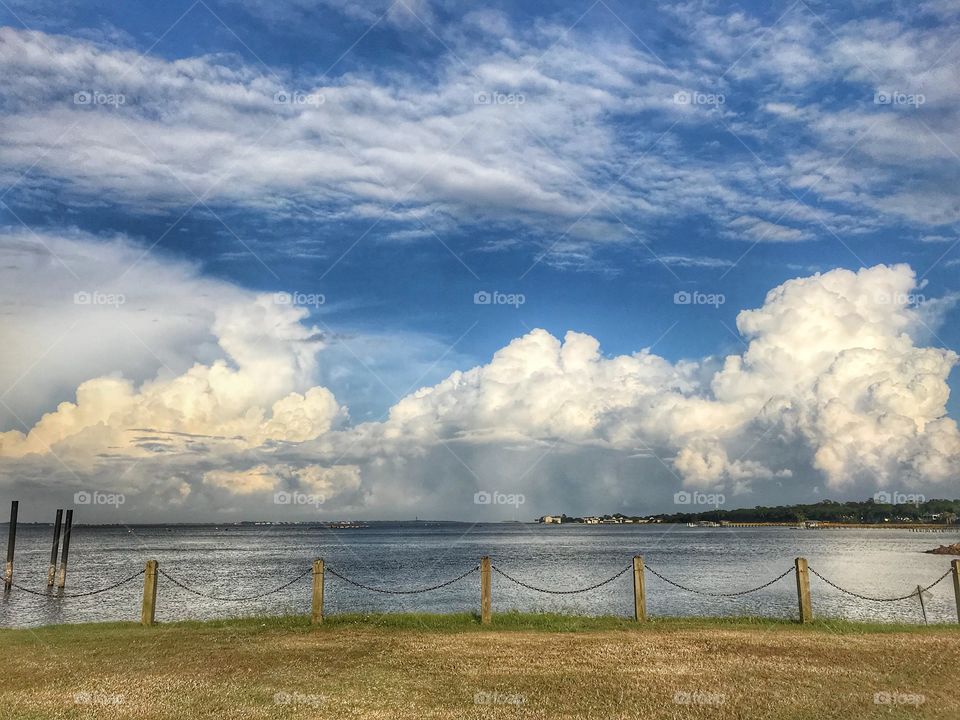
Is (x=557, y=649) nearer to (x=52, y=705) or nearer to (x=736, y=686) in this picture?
(x=736, y=686)

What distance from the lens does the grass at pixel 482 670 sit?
11.5 metres

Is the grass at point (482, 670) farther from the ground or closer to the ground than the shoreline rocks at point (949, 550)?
farther from the ground

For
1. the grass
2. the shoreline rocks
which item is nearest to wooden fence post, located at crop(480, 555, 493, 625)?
the grass

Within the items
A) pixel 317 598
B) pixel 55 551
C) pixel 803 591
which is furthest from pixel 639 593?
pixel 55 551

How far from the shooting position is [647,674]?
13570 mm

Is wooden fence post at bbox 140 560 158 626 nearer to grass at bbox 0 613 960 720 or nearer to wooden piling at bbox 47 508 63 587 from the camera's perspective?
grass at bbox 0 613 960 720

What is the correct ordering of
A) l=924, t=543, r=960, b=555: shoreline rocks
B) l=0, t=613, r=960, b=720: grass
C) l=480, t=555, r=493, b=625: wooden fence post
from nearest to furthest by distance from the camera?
1. l=0, t=613, r=960, b=720: grass
2. l=480, t=555, r=493, b=625: wooden fence post
3. l=924, t=543, r=960, b=555: shoreline rocks

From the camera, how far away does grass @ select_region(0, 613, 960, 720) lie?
11516mm

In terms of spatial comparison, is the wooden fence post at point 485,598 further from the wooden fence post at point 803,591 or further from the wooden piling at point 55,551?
the wooden piling at point 55,551

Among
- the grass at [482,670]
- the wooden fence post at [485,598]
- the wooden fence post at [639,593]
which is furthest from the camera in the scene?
the wooden fence post at [639,593]

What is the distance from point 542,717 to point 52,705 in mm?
7550

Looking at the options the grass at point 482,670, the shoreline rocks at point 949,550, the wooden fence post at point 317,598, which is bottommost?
the shoreline rocks at point 949,550

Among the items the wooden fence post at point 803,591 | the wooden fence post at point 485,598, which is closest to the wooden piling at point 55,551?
the wooden fence post at point 485,598

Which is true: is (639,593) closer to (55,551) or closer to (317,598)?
(317,598)
